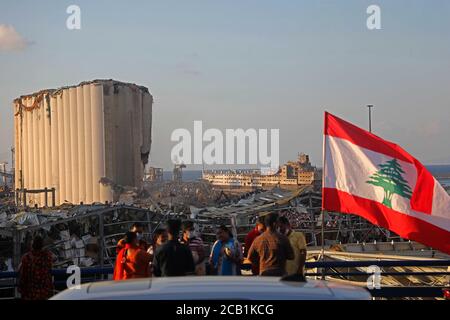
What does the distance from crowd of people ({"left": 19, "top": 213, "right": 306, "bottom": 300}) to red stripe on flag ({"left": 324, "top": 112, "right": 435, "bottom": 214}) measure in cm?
194

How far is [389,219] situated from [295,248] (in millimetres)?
1770

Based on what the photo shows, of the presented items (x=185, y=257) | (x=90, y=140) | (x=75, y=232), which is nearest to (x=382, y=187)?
(x=185, y=257)

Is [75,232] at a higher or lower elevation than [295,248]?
lower

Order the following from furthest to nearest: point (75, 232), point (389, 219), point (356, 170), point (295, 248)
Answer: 1. point (75, 232)
2. point (356, 170)
3. point (389, 219)
4. point (295, 248)

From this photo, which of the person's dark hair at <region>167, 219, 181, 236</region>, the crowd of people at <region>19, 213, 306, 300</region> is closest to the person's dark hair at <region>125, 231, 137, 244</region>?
the crowd of people at <region>19, 213, 306, 300</region>

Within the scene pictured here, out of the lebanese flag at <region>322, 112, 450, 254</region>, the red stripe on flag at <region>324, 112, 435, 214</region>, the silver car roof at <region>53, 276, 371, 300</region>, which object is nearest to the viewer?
the silver car roof at <region>53, 276, 371, 300</region>

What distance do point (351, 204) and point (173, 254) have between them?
11.4 ft

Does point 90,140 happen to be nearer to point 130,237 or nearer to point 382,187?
point 382,187

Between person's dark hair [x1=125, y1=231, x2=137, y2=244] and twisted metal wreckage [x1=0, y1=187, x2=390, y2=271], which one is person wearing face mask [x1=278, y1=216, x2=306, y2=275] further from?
twisted metal wreckage [x1=0, y1=187, x2=390, y2=271]

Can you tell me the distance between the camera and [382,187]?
9.84 m

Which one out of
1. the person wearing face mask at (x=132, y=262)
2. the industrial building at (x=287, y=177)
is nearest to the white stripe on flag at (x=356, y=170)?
the person wearing face mask at (x=132, y=262)

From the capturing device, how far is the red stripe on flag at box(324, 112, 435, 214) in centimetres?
948
